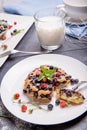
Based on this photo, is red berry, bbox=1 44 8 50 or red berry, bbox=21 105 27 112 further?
red berry, bbox=1 44 8 50

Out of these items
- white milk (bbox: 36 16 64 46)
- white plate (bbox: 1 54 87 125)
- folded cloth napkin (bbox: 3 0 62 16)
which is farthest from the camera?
folded cloth napkin (bbox: 3 0 62 16)

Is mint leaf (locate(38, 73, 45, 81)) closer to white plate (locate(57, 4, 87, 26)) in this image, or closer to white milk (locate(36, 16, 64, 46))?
white milk (locate(36, 16, 64, 46))

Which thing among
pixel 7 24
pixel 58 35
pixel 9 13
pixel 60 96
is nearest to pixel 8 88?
pixel 60 96

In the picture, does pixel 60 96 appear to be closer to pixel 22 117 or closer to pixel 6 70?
pixel 22 117

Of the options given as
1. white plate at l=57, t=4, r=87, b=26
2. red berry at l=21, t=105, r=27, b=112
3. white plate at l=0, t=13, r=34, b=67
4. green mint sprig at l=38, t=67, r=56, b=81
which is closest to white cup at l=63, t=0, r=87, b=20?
white plate at l=57, t=4, r=87, b=26

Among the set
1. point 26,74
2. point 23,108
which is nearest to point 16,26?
point 26,74

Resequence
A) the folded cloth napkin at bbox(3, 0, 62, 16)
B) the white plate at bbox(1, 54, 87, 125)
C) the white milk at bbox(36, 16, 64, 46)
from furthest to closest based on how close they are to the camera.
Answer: the folded cloth napkin at bbox(3, 0, 62, 16) < the white milk at bbox(36, 16, 64, 46) < the white plate at bbox(1, 54, 87, 125)

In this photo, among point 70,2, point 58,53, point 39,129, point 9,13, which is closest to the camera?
point 39,129
